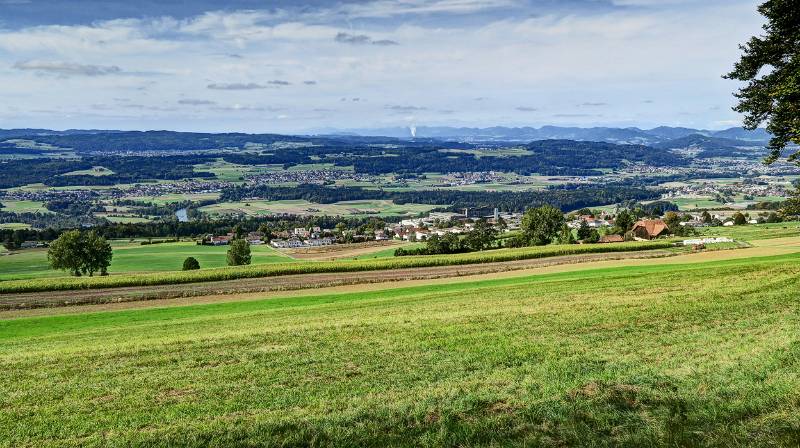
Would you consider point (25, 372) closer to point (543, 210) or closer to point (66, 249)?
point (66, 249)

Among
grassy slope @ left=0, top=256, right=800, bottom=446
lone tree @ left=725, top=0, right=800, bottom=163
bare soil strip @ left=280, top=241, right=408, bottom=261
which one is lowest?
bare soil strip @ left=280, top=241, right=408, bottom=261

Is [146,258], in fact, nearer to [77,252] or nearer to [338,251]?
[77,252]

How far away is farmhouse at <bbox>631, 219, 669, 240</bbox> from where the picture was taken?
96.1 metres

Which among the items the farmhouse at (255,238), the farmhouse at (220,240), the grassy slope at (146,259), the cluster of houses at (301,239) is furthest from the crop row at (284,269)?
the farmhouse at (255,238)

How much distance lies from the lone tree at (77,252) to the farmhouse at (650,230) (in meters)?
77.7

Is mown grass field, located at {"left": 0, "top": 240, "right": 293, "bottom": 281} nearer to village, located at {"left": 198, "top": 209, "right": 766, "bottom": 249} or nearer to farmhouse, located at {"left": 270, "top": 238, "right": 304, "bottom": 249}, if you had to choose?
farmhouse, located at {"left": 270, "top": 238, "right": 304, "bottom": 249}

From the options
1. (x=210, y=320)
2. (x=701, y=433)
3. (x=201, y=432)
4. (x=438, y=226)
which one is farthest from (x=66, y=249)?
(x=438, y=226)

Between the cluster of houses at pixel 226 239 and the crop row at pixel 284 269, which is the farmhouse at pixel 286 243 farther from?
the crop row at pixel 284 269

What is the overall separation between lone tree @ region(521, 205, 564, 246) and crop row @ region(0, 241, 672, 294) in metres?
23.5

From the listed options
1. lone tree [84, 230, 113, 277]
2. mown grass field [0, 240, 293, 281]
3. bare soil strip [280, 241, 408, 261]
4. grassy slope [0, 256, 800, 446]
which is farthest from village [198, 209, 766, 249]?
grassy slope [0, 256, 800, 446]

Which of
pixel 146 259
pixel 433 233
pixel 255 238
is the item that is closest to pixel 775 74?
pixel 146 259

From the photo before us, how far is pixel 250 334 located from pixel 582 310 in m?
12.2

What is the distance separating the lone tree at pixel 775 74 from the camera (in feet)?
90.3

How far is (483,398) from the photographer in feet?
39.4
